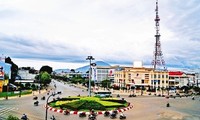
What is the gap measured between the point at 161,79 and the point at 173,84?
16186 mm

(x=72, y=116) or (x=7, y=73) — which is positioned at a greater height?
(x=7, y=73)

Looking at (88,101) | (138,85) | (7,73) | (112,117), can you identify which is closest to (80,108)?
(88,101)

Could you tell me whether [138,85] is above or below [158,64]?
below

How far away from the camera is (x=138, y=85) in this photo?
117438 millimetres

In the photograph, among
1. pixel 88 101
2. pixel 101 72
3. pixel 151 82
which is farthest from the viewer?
pixel 101 72

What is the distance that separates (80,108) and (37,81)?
3526 inches

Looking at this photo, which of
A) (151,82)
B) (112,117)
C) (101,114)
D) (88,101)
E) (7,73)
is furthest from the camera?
(151,82)

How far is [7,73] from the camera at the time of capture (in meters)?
90.9

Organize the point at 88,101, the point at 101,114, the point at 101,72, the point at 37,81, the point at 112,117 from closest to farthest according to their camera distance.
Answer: the point at 112,117 → the point at 101,114 → the point at 88,101 → the point at 37,81 → the point at 101,72

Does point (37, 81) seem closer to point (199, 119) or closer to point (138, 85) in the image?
point (138, 85)

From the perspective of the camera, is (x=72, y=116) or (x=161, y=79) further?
(x=161, y=79)

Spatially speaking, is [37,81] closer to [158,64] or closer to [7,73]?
[7,73]

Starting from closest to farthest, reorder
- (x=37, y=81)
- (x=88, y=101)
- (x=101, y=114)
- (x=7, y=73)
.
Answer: (x=101, y=114) < (x=88, y=101) < (x=7, y=73) < (x=37, y=81)

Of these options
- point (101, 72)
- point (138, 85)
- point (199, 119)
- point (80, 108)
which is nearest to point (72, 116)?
point (80, 108)
